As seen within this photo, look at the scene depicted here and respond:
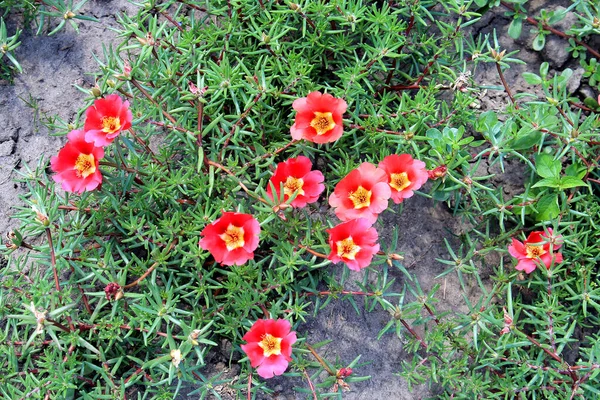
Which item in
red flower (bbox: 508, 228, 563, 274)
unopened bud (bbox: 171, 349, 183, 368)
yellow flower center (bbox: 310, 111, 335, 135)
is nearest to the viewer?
unopened bud (bbox: 171, 349, 183, 368)

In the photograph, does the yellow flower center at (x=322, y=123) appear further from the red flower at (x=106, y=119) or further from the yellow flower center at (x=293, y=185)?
the red flower at (x=106, y=119)

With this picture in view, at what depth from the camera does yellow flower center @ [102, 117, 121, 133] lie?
2795 mm

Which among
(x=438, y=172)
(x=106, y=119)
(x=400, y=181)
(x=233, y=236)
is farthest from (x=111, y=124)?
(x=438, y=172)

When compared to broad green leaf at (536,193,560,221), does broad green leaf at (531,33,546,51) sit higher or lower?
higher

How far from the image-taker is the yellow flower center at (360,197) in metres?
2.96

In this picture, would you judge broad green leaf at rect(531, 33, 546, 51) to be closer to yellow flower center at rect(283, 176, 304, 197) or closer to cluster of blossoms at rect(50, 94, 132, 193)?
yellow flower center at rect(283, 176, 304, 197)

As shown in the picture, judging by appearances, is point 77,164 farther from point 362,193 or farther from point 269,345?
point 362,193

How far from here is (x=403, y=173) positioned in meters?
3.04

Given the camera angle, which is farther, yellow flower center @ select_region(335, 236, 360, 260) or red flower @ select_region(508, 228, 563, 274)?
red flower @ select_region(508, 228, 563, 274)

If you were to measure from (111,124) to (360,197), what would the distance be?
129 cm

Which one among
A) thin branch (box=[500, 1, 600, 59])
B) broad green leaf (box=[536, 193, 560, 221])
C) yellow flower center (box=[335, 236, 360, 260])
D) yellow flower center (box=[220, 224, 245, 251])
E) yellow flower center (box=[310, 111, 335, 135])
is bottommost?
broad green leaf (box=[536, 193, 560, 221])

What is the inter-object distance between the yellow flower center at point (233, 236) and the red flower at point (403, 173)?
2.71ft

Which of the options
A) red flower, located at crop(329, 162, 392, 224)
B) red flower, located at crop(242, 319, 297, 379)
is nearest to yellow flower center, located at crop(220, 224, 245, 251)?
red flower, located at crop(242, 319, 297, 379)

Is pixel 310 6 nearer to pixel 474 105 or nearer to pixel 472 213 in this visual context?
pixel 474 105
